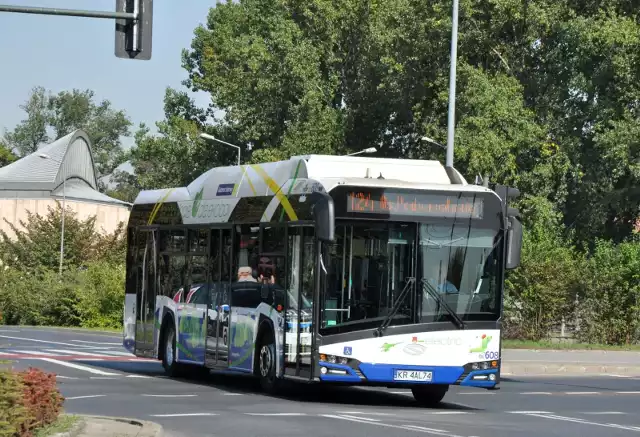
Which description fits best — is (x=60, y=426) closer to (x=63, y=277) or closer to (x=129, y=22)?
(x=129, y=22)

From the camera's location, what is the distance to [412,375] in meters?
18.1

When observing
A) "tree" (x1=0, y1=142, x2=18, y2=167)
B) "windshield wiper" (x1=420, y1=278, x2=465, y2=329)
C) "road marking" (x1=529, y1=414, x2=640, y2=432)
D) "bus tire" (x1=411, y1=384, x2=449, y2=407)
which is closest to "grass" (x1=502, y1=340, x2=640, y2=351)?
"bus tire" (x1=411, y1=384, x2=449, y2=407)

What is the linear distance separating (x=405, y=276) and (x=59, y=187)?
87700 mm

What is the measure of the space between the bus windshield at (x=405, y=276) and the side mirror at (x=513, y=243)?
0.31 metres

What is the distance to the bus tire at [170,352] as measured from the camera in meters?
23.6

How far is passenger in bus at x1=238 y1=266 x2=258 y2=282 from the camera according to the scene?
20266mm

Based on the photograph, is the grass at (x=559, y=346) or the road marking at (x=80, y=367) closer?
the road marking at (x=80, y=367)

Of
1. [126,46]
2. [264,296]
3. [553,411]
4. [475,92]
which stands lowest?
[553,411]

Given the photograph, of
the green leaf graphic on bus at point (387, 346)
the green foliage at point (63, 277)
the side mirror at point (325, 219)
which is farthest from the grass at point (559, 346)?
the green foliage at point (63, 277)

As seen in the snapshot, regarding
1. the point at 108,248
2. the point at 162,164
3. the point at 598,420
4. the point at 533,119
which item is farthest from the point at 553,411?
the point at 162,164

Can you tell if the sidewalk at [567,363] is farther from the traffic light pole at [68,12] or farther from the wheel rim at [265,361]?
the traffic light pole at [68,12]

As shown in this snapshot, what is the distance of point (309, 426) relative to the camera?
586 inches

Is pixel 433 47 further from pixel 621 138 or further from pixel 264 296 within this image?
pixel 264 296

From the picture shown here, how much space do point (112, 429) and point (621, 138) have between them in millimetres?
36921
